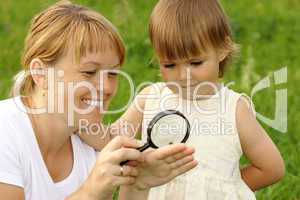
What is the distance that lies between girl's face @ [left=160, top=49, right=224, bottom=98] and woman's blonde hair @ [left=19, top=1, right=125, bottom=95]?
25 centimetres

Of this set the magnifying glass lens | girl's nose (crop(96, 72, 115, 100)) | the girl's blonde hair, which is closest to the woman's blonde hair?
girl's nose (crop(96, 72, 115, 100))

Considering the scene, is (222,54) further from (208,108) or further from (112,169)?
(112,169)

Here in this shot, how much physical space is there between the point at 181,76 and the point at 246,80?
9.24 ft

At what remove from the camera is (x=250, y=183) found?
3.52 m

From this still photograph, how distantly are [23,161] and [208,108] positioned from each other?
918mm

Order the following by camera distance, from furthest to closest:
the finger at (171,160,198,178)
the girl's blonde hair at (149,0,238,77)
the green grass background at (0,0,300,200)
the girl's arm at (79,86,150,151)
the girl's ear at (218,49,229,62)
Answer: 1. the green grass background at (0,0,300,200)
2. the girl's arm at (79,86,150,151)
3. the girl's ear at (218,49,229,62)
4. the girl's blonde hair at (149,0,238,77)
5. the finger at (171,160,198,178)

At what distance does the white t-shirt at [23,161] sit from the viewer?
306 cm

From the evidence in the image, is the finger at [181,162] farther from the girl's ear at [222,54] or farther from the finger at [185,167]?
the girl's ear at [222,54]

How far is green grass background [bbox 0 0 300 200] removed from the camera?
16.5 feet

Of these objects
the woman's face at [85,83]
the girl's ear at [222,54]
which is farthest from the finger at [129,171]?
the girl's ear at [222,54]

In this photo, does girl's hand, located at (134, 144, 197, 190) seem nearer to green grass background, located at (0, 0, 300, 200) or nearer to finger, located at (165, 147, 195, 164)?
finger, located at (165, 147, 195, 164)

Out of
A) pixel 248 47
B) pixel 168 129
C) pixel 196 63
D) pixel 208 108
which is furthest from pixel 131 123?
pixel 248 47

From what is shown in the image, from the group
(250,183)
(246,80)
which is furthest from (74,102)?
(246,80)

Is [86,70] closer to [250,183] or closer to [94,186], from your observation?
[94,186]
